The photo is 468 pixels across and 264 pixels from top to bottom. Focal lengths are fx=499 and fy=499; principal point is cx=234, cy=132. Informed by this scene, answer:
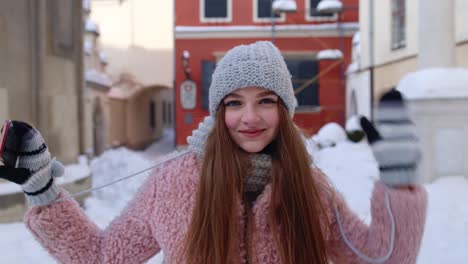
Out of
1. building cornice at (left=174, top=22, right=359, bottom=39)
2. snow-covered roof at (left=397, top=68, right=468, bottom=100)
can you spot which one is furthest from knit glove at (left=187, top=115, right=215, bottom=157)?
building cornice at (left=174, top=22, right=359, bottom=39)

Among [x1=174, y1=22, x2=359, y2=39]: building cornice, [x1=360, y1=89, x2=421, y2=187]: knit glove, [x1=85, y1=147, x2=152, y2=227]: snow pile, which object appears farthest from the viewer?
[x1=174, y1=22, x2=359, y2=39]: building cornice

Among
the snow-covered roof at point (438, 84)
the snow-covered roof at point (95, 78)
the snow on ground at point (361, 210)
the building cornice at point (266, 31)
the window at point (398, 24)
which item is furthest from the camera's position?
the building cornice at point (266, 31)

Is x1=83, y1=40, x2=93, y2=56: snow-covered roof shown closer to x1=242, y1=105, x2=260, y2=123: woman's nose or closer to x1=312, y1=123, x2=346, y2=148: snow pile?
x1=312, y1=123, x2=346, y2=148: snow pile

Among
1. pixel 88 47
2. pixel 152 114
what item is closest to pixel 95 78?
pixel 88 47

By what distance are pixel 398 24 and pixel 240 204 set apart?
892 cm

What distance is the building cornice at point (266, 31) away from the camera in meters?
14.8

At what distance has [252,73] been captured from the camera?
4.61 ft

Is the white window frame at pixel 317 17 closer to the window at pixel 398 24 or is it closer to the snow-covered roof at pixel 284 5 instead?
the snow-covered roof at pixel 284 5

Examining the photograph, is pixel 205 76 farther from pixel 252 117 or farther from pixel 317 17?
pixel 252 117

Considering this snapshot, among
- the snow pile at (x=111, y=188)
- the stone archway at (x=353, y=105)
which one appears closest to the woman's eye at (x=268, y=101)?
the snow pile at (x=111, y=188)

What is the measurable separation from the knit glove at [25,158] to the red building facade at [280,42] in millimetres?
13407

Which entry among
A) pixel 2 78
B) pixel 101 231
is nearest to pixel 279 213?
pixel 101 231

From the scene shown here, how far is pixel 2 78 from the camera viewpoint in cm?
508

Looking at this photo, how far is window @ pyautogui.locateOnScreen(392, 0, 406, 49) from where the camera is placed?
920 centimetres
